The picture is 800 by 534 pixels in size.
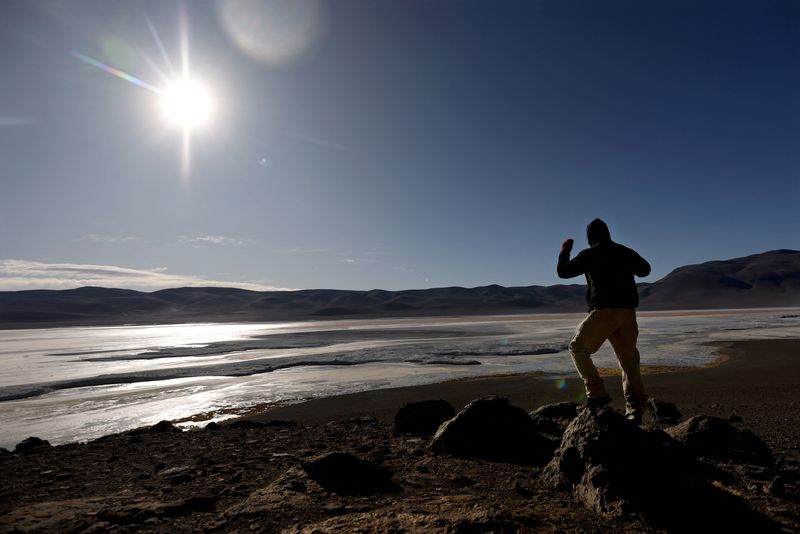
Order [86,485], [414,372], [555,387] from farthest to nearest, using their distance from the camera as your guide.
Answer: [414,372] → [555,387] → [86,485]

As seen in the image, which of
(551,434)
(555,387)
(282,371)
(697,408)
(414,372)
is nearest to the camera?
(551,434)

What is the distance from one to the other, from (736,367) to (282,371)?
13.1m

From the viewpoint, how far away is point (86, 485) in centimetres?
390

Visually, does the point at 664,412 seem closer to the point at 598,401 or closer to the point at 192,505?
the point at 598,401

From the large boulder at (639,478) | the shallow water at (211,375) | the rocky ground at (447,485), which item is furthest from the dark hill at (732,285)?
the large boulder at (639,478)

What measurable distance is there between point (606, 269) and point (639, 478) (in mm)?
2191

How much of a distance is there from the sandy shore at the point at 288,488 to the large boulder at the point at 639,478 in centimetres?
10

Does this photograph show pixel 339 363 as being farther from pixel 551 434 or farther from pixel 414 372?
pixel 551 434

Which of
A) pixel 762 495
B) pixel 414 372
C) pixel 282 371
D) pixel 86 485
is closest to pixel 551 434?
pixel 762 495

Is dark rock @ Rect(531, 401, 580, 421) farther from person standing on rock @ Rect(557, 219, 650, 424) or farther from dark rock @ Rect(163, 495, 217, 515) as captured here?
dark rock @ Rect(163, 495, 217, 515)

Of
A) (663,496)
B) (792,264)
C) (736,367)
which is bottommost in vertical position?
(736,367)

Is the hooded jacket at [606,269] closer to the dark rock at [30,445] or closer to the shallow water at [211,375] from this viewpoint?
the dark rock at [30,445]

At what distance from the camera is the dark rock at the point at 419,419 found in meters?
5.43

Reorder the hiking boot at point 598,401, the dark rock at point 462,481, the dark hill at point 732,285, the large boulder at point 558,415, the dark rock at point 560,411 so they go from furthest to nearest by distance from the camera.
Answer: the dark hill at point 732,285 < the dark rock at point 560,411 < the large boulder at point 558,415 < the hiking boot at point 598,401 < the dark rock at point 462,481
